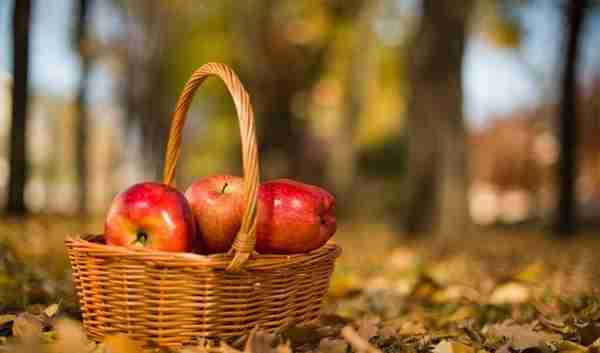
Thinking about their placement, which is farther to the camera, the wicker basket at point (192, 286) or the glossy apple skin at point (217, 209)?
the glossy apple skin at point (217, 209)

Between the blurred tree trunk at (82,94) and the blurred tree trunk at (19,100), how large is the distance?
8.92ft

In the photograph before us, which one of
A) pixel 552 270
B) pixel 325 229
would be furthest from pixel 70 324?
pixel 552 270

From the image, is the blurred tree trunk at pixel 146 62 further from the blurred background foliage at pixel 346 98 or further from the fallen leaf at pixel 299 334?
the fallen leaf at pixel 299 334

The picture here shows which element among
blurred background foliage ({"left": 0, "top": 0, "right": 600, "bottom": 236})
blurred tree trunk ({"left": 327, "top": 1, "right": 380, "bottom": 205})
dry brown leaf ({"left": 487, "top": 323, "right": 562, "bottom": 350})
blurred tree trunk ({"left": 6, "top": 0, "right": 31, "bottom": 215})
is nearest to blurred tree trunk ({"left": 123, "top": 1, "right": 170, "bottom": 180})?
blurred background foliage ({"left": 0, "top": 0, "right": 600, "bottom": 236})

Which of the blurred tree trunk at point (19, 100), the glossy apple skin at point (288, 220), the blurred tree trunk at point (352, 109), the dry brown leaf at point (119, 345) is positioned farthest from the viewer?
the blurred tree trunk at point (352, 109)

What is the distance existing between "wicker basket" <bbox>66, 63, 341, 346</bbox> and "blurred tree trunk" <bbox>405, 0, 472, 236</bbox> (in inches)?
211

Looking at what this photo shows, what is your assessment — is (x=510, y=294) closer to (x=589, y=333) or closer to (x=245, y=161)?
(x=589, y=333)

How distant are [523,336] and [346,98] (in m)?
12.3

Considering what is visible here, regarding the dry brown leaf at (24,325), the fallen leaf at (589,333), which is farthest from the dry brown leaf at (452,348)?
the dry brown leaf at (24,325)

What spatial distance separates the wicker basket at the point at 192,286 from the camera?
1.97 metres

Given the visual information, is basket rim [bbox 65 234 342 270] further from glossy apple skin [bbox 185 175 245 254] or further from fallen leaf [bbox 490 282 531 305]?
fallen leaf [bbox 490 282 531 305]

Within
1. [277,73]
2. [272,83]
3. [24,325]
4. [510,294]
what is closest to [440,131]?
[510,294]

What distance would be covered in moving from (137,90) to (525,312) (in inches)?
641

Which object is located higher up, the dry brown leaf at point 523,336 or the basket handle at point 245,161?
the basket handle at point 245,161
